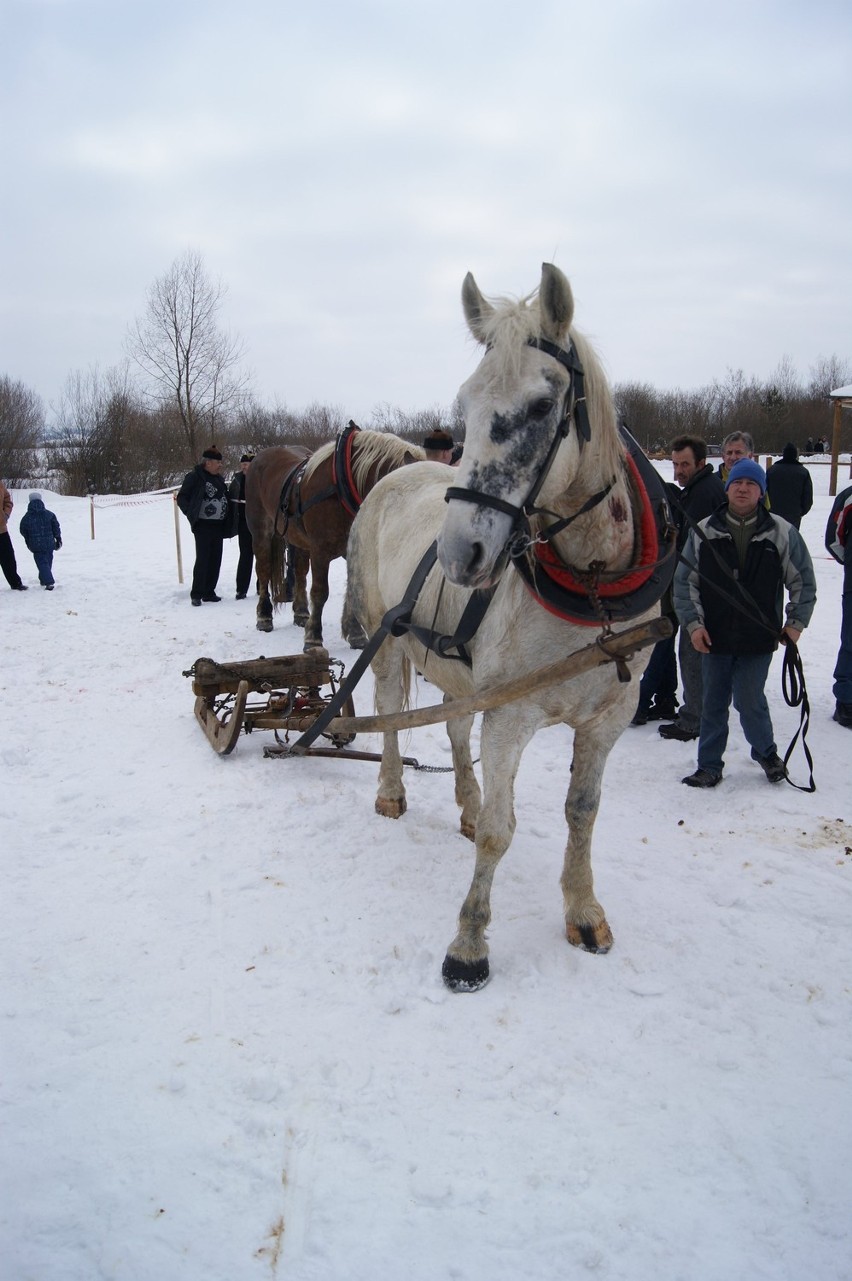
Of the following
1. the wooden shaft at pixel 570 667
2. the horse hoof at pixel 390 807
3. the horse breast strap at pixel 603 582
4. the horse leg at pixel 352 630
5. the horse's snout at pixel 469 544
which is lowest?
the horse hoof at pixel 390 807

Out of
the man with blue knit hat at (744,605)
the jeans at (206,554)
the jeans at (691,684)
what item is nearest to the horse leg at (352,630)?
the man with blue knit hat at (744,605)

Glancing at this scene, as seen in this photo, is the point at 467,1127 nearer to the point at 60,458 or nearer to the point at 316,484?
the point at 316,484

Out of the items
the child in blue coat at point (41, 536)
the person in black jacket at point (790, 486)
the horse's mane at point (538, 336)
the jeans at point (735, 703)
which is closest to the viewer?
the horse's mane at point (538, 336)

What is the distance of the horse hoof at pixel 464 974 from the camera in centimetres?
294

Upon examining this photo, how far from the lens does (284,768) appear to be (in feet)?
16.6

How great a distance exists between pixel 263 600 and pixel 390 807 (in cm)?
495

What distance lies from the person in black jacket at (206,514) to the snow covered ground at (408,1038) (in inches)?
229

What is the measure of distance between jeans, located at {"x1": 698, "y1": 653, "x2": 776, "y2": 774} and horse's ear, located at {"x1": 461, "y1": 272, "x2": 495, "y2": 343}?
282 cm

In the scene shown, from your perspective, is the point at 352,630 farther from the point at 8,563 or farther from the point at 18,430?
the point at 18,430

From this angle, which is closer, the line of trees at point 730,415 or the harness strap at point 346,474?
the harness strap at point 346,474

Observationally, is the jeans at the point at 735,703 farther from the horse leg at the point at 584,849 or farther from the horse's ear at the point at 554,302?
the horse's ear at the point at 554,302

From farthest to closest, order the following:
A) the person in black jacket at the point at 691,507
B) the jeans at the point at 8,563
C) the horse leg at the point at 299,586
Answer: the jeans at the point at 8,563 < the horse leg at the point at 299,586 < the person in black jacket at the point at 691,507

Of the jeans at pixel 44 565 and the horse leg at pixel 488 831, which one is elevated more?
the jeans at pixel 44 565

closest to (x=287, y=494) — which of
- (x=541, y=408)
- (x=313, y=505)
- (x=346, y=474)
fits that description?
(x=313, y=505)
